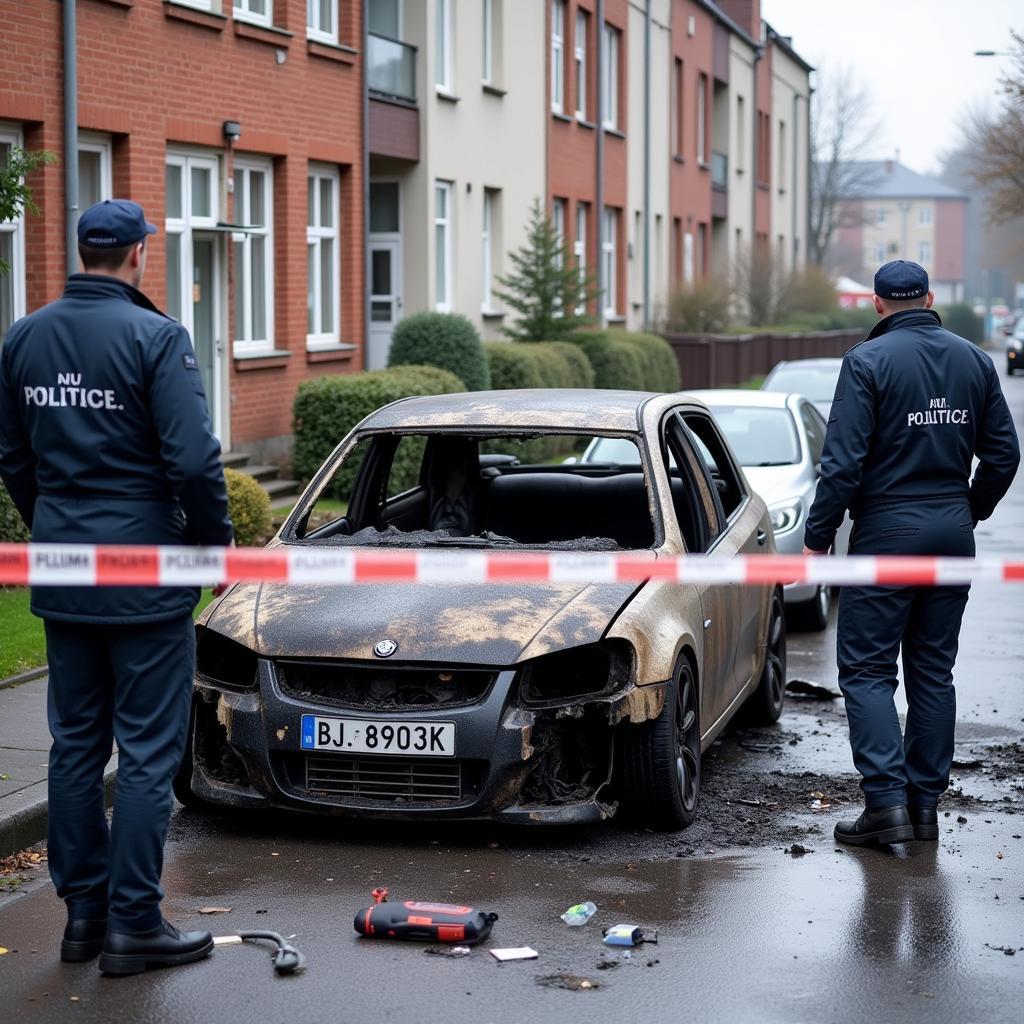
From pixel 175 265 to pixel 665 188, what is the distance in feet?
79.0

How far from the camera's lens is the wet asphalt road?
463cm

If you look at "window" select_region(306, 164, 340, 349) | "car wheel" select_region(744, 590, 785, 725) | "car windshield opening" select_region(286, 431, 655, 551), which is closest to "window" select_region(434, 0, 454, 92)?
"window" select_region(306, 164, 340, 349)

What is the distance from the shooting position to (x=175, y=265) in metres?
18.3

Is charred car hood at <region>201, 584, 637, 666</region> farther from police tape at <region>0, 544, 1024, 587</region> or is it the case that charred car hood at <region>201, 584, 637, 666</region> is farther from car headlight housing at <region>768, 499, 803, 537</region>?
car headlight housing at <region>768, 499, 803, 537</region>

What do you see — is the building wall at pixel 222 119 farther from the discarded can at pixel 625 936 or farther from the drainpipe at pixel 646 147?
the drainpipe at pixel 646 147

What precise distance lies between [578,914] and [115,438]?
1.97 metres

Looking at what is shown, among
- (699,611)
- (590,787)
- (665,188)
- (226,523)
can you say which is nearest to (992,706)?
(699,611)

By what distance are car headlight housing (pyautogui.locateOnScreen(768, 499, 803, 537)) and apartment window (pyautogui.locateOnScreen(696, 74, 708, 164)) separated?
34176 mm

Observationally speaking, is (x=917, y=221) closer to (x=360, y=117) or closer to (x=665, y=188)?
(x=665, y=188)

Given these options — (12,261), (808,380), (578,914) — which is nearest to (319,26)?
(808,380)

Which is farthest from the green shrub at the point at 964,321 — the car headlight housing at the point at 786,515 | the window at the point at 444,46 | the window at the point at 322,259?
the car headlight housing at the point at 786,515

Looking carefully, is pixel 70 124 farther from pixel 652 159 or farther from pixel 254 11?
pixel 652 159

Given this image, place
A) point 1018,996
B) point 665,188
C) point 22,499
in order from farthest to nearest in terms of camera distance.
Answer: point 665,188, point 22,499, point 1018,996

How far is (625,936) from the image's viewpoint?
511cm
